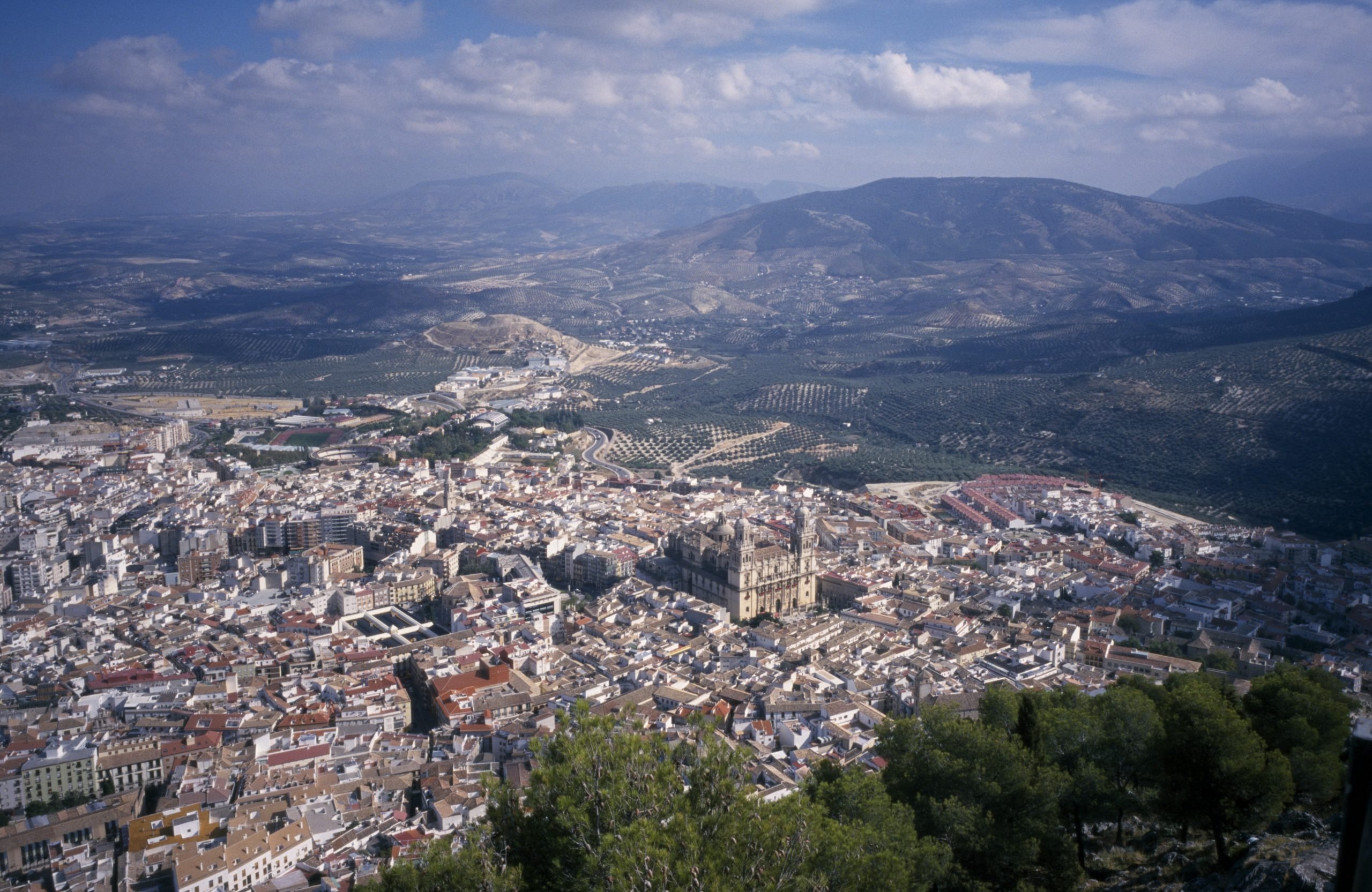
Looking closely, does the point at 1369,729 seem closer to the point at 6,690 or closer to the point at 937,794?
the point at 937,794

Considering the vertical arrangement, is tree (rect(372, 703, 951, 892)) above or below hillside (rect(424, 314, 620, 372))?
above

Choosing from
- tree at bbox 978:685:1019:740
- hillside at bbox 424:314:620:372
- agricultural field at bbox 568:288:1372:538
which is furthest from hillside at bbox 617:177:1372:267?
tree at bbox 978:685:1019:740

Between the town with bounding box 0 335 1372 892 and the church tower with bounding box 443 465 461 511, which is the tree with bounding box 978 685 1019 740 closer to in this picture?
the town with bounding box 0 335 1372 892

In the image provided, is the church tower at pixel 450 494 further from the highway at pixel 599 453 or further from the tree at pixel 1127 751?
the tree at pixel 1127 751

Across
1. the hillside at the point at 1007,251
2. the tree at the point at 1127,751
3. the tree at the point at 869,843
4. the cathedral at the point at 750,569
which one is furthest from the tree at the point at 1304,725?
the hillside at the point at 1007,251

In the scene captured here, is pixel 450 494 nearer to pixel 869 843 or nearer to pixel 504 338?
pixel 869 843

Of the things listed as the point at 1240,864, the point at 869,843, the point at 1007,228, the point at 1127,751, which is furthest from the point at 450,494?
the point at 1007,228
